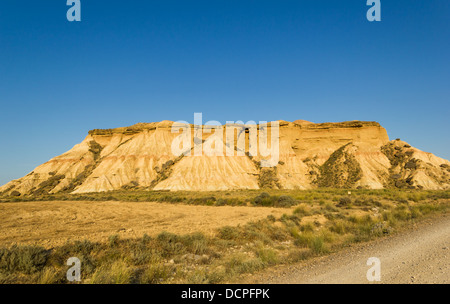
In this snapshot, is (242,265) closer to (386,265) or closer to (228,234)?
(386,265)

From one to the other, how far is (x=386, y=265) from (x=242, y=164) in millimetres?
53133

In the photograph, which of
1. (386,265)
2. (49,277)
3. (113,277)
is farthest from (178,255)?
(386,265)

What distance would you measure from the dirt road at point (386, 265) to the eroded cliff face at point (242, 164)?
42.1 metres

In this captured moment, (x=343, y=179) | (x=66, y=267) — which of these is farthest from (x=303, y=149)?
(x=66, y=267)

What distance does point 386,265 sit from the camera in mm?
6180

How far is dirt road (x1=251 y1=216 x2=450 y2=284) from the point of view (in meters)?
5.43

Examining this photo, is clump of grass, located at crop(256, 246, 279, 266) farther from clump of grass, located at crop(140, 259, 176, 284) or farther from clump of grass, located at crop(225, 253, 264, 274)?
clump of grass, located at crop(140, 259, 176, 284)

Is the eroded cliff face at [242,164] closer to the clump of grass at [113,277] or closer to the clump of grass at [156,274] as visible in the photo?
the clump of grass at [156,274]

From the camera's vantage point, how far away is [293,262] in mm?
7688

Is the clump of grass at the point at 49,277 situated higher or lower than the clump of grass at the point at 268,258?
higher

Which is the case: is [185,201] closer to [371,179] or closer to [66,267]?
[66,267]

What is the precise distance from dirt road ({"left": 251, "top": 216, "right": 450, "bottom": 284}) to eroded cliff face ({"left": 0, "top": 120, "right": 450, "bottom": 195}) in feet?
138

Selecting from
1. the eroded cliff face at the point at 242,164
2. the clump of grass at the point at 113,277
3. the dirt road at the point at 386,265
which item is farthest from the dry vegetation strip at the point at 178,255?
the eroded cliff face at the point at 242,164

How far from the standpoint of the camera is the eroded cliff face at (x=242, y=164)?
5194 centimetres
